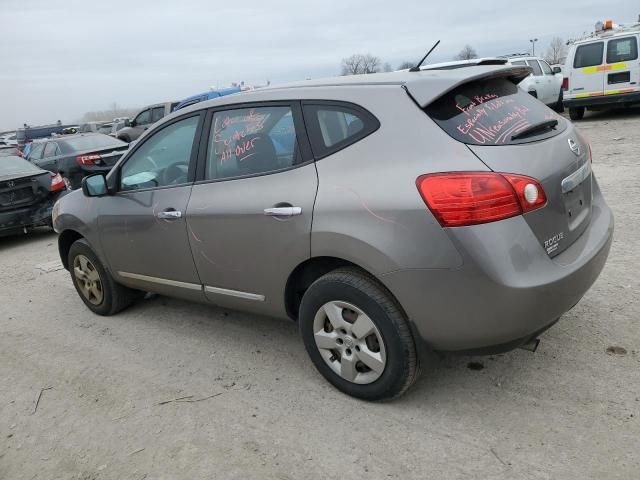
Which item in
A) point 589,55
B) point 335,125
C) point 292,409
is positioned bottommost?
point 292,409

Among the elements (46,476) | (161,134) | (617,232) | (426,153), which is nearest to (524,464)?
(426,153)

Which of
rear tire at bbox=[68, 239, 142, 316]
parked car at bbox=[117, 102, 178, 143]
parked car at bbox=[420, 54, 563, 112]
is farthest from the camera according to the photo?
parked car at bbox=[117, 102, 178, 143]

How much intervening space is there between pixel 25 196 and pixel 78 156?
3372mm

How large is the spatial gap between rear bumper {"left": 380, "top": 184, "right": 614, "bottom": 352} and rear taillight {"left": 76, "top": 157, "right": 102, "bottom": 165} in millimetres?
10005

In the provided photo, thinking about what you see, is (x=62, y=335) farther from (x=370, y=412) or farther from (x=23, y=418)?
(x=370, y=412)

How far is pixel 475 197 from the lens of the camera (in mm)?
2371

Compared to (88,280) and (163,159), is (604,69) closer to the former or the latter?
(163,159)

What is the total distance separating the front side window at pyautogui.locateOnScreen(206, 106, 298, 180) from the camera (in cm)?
309

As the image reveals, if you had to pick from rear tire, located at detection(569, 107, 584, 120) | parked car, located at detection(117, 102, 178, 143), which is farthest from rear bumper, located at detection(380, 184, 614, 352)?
parked car, located at detection(117, 102, 178, 143)

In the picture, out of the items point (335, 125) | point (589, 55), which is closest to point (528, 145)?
point (335, 125)

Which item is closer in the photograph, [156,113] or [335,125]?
[335,125]

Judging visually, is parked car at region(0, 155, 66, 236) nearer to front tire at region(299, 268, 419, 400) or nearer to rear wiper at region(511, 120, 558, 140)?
front tire at region(299, 268, 419, 400)

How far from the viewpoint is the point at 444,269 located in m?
2.43

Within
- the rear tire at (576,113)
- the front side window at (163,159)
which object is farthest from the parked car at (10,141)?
the front side window at (163,159)
